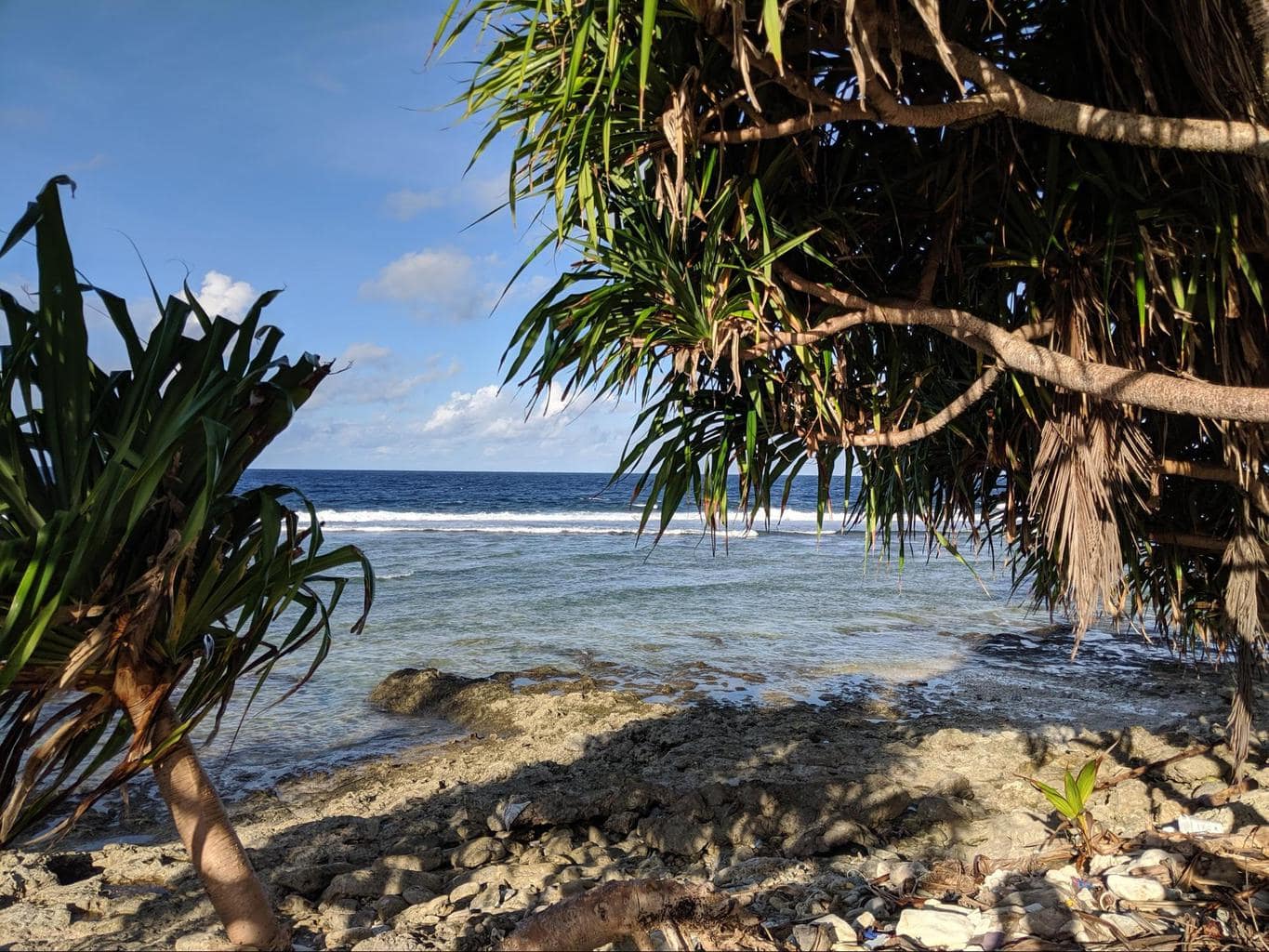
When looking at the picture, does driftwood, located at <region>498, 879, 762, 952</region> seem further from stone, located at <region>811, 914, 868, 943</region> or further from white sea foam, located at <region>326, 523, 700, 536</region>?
white sea foam, located at <region>326, 523, 700, 536</region>

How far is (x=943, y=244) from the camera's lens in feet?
10.1

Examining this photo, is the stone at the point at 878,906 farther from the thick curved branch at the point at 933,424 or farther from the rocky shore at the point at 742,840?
the thick curved branch at the point at 933,424

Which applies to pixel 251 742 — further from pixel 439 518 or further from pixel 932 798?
pixel 439 518

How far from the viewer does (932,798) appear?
3.93 metres

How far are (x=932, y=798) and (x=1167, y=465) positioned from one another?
6.08 ft

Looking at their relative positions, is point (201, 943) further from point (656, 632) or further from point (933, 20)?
point (656, 632)

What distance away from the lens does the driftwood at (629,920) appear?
6.75ft

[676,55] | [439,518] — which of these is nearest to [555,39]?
[676,55]

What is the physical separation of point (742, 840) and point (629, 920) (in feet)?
5.49

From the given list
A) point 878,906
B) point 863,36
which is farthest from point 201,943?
point 863,36

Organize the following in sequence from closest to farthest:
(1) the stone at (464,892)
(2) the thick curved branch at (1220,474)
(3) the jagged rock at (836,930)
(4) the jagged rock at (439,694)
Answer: (3) the jagged rock at (836,930), (1) the stone at (464,892), (2) the thick curved branch at (1220,474), (4) the jagged rock at (439,694)

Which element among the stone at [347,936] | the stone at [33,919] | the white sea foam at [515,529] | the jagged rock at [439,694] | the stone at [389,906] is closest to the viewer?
the stone at [347,936]

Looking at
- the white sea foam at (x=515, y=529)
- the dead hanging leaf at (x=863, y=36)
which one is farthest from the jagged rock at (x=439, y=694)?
the white sea foam at (x=515, y=529)

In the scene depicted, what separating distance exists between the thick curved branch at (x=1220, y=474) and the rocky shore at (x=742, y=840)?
114cm
